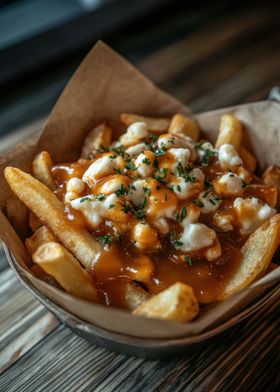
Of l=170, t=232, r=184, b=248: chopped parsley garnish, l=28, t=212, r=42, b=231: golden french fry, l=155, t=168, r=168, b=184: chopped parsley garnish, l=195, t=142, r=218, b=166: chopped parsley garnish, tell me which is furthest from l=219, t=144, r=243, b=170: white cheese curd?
l=28, t=212, r=42, b=231: golden french fry

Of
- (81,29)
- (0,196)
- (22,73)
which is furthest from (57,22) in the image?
(0,196)

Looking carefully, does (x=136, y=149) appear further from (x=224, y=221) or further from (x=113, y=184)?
(x=224, y=221)

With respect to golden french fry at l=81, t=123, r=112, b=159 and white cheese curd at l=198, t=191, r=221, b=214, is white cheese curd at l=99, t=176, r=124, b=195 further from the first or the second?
golden french fry at l=81, t=123, r=112, b=159

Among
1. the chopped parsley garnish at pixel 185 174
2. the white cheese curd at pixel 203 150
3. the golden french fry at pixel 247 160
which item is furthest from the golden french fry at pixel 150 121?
the chopped parsley garnish at pixel 185 174

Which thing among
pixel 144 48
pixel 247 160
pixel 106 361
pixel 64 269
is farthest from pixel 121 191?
pixel 144 48

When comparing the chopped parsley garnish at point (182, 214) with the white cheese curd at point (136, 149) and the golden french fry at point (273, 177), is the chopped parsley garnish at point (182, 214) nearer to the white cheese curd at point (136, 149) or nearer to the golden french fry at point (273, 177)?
the white cheese curd at point (136, 149)
